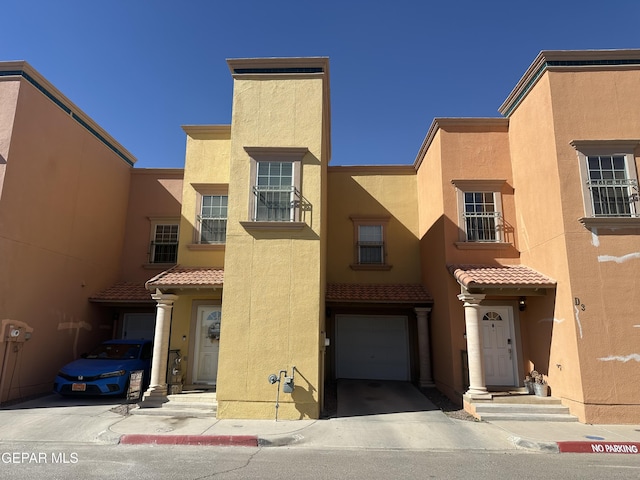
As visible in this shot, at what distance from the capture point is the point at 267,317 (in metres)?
9.17

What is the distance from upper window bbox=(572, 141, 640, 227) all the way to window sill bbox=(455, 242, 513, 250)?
2431 mm

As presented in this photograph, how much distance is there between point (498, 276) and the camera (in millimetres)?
10180

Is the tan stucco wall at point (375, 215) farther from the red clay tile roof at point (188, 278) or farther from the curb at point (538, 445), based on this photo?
the curb at point (538, 445)

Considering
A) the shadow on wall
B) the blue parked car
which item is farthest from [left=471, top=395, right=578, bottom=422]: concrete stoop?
the blue parked car

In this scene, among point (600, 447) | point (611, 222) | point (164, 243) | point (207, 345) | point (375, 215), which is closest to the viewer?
point (600, 447)

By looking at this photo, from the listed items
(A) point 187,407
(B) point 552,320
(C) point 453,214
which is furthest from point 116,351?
(B) point 552,320

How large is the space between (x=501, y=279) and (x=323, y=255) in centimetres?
441

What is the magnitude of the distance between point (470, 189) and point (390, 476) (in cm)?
833

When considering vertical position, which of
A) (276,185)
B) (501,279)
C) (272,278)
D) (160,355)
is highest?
(276,185)

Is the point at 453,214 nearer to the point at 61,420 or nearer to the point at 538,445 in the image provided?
the point at 538,445

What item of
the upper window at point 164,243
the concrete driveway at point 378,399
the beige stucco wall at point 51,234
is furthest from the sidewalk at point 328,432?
the upper window at point 164,243

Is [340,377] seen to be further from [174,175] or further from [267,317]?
[174,175]

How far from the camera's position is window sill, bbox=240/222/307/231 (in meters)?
9.53

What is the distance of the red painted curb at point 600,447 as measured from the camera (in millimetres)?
6914
